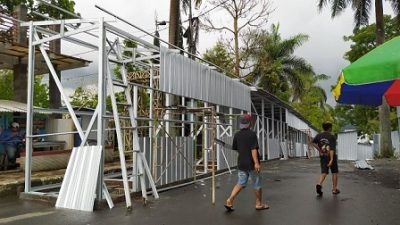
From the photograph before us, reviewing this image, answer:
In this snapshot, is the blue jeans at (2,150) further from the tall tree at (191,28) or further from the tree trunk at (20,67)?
the tall tree at (191,28)

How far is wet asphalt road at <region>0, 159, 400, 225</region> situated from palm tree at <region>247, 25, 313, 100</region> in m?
21.6

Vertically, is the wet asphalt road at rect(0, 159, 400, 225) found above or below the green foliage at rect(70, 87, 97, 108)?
below

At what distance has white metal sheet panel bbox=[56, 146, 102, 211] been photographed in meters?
8.30

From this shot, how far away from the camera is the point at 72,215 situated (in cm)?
786

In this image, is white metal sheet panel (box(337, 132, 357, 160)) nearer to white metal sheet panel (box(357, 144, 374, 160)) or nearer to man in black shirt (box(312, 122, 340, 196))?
white metal sheet panel (box(357, 144, 374, 160))

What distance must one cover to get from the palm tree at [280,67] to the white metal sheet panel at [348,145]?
24.2ft

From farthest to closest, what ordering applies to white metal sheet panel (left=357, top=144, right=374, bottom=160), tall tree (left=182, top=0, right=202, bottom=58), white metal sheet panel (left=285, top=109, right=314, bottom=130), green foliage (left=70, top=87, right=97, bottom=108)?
green foliage (left=70, top=87, right=97, bottom=108) → white metal sheet panel (left=357, top=144, right=374, bottom=160) → white metal sheet panel (left=285, top=109, right=314, bottom=130) → tall tree (left=182, top=0, right=202, bottom=58)

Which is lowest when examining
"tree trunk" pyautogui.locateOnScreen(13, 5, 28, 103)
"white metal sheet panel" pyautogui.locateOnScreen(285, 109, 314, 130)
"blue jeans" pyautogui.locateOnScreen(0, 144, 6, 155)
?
"blue jeans" pyautogui.locateOnScreen(0, 144, 6, 155)

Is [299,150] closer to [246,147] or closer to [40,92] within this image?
[40,92]

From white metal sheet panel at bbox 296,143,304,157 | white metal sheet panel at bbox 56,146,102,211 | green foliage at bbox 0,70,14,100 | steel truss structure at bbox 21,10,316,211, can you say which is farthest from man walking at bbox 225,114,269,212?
green foliage at bbox 0,70,14,100

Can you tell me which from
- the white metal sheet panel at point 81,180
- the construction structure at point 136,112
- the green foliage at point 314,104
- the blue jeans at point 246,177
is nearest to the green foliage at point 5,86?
the construction structure at point 136,112

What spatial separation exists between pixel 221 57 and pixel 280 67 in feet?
17.0

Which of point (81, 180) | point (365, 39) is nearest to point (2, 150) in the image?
point (81, 180)

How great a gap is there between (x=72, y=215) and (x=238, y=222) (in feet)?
10.2
